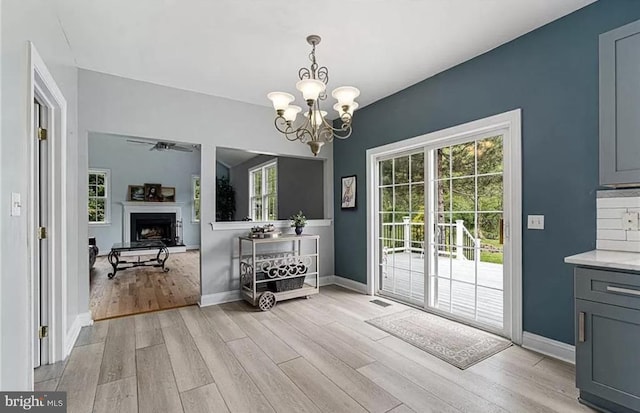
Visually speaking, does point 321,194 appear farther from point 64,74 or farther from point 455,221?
point 64,74

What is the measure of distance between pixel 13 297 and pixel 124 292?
336cm

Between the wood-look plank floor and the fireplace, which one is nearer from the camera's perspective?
the wood-look plank floor

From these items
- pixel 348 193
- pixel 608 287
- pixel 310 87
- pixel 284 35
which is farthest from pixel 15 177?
pixel 348 193

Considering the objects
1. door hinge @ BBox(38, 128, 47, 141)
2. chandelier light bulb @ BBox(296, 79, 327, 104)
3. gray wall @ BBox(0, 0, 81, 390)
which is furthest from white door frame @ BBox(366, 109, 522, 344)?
door hinge @ BBox(38, 128, 47, 141)

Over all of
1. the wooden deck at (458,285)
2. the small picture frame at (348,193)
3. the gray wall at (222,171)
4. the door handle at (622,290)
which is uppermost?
the gray wall at (222,171)

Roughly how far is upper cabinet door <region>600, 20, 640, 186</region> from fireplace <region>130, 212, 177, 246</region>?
9.18 metres

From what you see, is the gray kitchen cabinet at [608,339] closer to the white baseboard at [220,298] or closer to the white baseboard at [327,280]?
the white baseboard at [327,280]

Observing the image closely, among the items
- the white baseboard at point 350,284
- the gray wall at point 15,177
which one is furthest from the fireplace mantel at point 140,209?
the gray wall at point 15,177

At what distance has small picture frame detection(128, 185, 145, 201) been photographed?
8.40 metres

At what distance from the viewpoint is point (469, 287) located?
3.12m

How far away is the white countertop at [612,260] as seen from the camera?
1.62 meters

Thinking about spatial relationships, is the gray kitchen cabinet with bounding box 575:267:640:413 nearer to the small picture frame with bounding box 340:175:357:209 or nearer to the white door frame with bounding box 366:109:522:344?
the white door frame with bounding box 366:109:522:344

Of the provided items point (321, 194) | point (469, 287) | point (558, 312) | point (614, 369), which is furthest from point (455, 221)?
point (321, 194)

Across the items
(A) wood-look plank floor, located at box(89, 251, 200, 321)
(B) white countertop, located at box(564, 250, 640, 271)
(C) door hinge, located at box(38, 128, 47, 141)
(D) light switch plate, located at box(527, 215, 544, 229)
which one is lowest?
(A) wood-look plank floor, located at box(89, 251, 200, 321)
